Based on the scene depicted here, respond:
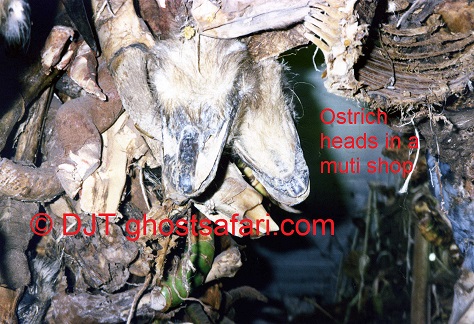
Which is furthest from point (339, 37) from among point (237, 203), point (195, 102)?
point (237, 203)

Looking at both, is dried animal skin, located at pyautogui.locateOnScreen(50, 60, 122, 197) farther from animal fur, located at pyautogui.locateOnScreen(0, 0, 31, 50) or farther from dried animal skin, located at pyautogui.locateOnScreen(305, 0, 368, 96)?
dried animal skin, located at pyautogui.locateOnScreen(305, 0, 368, 96)

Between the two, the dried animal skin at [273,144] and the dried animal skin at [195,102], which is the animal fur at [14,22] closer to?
the dried animal skin at [195,102]

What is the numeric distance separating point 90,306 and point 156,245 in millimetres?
325

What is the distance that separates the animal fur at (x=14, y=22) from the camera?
0.60 metres

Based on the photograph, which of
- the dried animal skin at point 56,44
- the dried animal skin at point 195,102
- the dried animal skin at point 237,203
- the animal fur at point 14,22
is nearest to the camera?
the animal fur at point 14,22

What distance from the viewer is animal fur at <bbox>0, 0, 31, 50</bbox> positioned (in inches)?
23.8

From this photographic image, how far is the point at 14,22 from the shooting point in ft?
2.05

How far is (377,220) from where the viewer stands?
2482mm

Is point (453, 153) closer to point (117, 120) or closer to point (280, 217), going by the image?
point (280, 217)

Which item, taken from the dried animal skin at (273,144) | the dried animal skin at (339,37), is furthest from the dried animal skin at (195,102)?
the dried animal skin at (339,37)

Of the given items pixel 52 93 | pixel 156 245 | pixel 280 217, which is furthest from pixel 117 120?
pixel 280 217

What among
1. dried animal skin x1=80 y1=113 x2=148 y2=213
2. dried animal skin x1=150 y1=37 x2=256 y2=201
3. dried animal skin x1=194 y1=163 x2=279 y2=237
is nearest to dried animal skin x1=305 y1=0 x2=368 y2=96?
dried animal skin x1=150 y1=37 x2=256 y2=201

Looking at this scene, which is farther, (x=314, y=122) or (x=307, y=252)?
(x=307, y=252)

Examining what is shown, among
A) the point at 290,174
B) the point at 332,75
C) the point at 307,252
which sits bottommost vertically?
the point at 307,252
